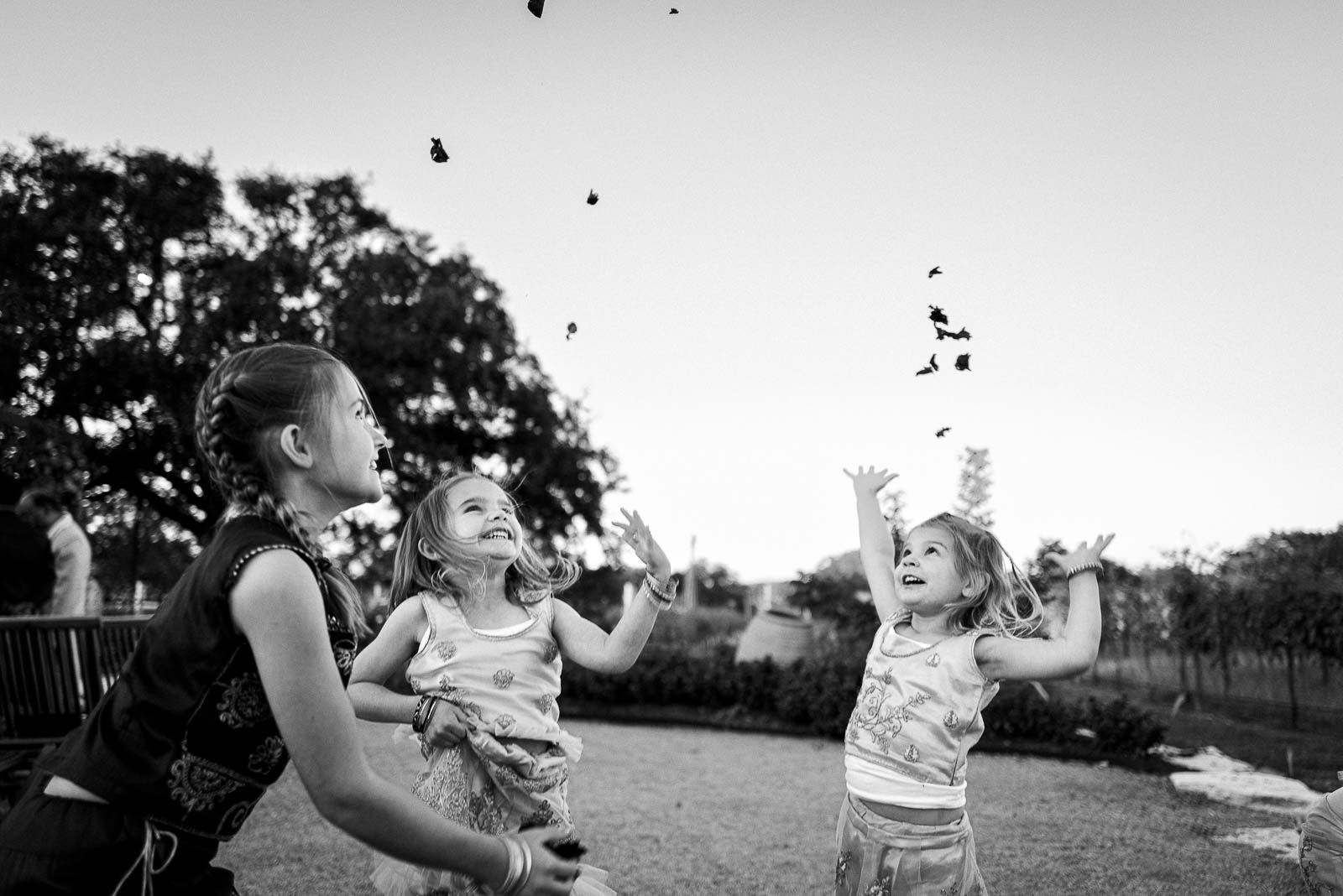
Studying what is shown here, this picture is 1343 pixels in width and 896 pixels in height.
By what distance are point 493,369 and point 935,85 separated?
1512 cm

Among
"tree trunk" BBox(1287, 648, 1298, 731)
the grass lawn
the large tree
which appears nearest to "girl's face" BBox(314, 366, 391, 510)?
the grass lawn

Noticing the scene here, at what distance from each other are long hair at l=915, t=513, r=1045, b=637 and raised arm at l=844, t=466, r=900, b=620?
0.27 meters

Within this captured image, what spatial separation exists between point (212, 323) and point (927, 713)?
19297 millimetres

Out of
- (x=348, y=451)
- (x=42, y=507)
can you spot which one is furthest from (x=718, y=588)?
(x=348, y=451)

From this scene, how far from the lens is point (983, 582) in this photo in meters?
3.43

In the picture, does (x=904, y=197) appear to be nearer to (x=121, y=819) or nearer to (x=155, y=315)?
(x=121, y=819)

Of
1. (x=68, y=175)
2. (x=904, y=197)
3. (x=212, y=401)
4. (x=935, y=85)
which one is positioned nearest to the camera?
(x=212, y=401)

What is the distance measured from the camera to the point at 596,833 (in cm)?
668

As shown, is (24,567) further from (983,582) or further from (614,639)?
(983,582)

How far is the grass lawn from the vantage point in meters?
5.59

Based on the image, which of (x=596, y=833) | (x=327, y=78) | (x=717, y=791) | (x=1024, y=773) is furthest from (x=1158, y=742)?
(x=327, y=78)

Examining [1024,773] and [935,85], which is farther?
[1024,773]

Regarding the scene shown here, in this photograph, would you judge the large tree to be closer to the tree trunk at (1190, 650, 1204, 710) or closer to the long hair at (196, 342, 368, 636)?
the tree trunk at (1190, 650, 1204, 710)

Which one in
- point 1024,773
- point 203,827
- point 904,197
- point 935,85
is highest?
point 935,85
